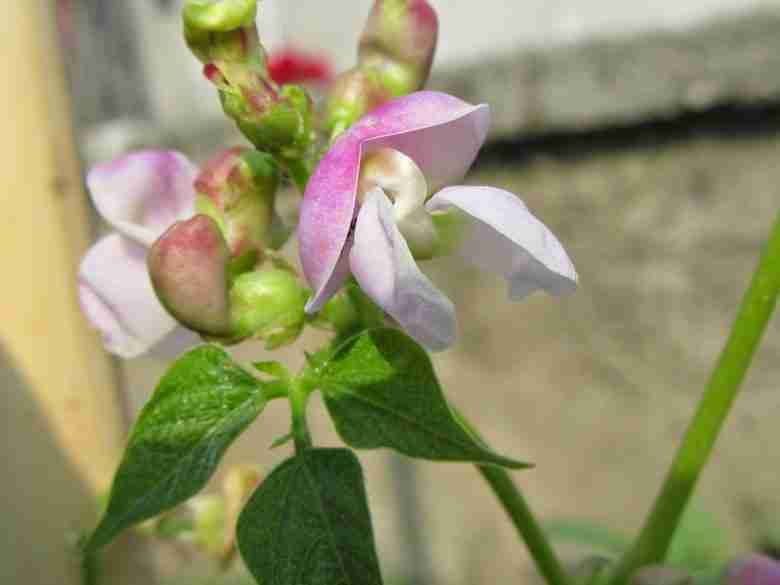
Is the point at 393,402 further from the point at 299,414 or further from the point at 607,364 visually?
the point at 607,364

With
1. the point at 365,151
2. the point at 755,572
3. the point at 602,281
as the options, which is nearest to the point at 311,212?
the point at 365,151

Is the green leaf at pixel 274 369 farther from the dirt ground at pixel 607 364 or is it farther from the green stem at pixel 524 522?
the dirt ground at pixel 607 364

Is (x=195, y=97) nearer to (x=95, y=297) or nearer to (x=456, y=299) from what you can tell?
(x=456, y=299)

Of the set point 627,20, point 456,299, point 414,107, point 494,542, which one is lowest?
point 494,542

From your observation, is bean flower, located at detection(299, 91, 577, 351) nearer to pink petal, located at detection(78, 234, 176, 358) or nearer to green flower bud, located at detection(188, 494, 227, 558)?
pink petal, located at detection(78, 234, 176, 358)

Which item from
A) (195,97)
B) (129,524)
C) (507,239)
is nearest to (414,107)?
(507,239)

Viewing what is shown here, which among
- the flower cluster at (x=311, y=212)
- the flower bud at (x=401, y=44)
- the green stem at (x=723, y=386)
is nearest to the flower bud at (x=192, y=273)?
the flower cluster at (x=311, y=212)
